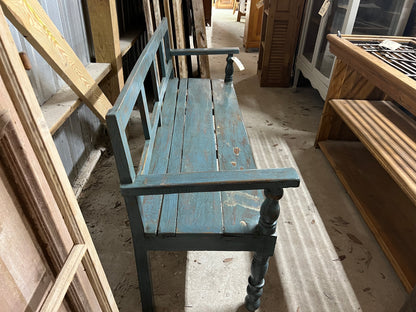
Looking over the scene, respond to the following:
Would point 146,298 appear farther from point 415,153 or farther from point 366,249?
point 415,153

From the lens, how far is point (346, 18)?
2.58m

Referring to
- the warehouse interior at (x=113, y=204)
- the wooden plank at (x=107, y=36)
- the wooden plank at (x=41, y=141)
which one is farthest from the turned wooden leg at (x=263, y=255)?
the wooden plank at (x=107, y=36)

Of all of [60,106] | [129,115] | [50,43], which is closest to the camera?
[129,115]

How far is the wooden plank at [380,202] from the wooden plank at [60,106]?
1.93 metres

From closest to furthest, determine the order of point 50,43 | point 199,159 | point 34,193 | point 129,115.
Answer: point 34,193, point 129,115, point 50,43, point 199,159

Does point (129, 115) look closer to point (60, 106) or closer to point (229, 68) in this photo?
point (60, 106)

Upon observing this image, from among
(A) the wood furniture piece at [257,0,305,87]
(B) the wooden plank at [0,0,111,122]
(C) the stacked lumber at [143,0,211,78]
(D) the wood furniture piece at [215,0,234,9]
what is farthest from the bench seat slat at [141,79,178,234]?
(D) the wood furniture piece at [215,0,234,9]

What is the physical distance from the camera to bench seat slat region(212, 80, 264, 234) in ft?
4.00

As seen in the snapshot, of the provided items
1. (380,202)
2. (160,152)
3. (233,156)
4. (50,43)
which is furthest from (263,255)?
(50,43)

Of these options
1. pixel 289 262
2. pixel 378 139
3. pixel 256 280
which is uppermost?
pixel 378 139

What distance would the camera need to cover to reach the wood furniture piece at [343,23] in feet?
8.57

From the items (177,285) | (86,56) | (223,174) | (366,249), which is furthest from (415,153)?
(86,56)

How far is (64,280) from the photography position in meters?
0.78

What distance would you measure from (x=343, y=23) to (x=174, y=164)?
223 centimetres
